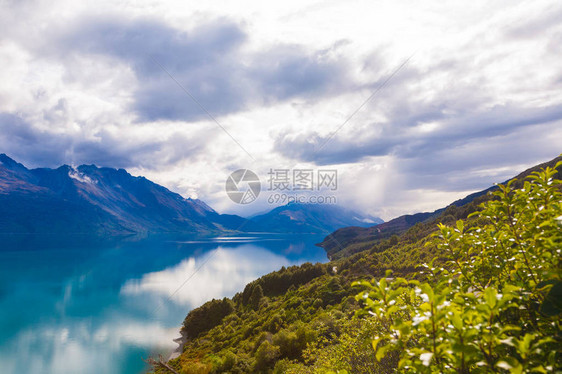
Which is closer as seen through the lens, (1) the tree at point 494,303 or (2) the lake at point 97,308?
(1) the tree at point 494,303

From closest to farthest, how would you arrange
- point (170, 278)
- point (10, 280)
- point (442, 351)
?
point (442, 351)
point (10, 280)
point (170, 278)

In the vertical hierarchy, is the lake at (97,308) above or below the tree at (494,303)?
below

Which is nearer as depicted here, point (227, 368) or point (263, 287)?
point (227, 368)

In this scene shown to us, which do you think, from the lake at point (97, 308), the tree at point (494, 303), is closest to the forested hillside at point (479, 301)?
the tree at point (494, 303)

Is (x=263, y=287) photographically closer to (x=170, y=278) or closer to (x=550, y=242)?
(x=170, y=278)

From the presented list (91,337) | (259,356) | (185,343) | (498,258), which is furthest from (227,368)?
(91,337)

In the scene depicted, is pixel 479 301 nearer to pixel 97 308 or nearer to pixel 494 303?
pixel 494 303

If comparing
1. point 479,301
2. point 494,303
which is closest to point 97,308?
point 479,301

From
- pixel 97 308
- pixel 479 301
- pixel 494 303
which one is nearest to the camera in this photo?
pixel 494 303

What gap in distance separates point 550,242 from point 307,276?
50365 millimetres

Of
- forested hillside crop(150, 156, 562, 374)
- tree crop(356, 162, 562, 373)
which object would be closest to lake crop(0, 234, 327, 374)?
forested hillside crop(150, 156, 562, 374)

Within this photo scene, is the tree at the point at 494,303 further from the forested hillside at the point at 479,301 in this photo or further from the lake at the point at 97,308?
the lake at the point at 97,308

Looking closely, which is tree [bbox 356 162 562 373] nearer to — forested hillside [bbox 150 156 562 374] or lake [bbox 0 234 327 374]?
forested hillside [bbox 150 156 562 374]

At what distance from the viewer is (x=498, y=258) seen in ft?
12.3
